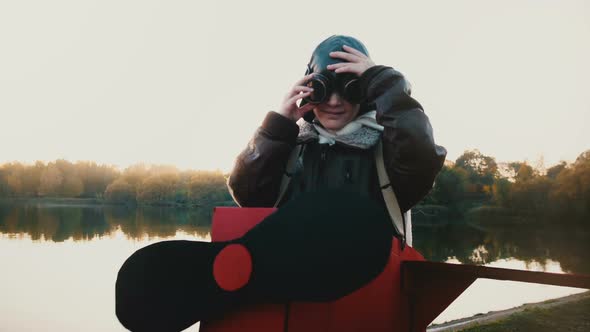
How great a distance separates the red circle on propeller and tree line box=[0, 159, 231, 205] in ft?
177

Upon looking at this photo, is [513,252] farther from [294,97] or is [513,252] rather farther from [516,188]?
[294,97]

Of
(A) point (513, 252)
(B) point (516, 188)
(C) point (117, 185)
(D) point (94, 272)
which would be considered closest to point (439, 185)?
(B) point (516, 188)

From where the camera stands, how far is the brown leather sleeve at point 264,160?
1.25 m

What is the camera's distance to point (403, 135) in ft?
3.74

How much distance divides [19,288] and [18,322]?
2.97 m

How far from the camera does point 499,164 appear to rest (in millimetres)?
44250

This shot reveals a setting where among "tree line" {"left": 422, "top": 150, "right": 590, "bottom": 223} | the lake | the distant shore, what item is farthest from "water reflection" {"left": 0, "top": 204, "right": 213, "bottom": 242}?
"tree line" {"left": 422, "top": 150, "right": 590, "bottom": 223}

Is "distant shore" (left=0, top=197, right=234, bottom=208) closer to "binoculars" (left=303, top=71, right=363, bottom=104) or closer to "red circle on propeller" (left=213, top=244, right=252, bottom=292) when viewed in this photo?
"binoculars" (left=303, top=71, right=363, bottom=104)

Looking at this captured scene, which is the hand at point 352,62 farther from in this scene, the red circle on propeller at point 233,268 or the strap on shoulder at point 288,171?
the red circle on propeller at point 233,268

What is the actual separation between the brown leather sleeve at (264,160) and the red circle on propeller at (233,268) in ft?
1.54

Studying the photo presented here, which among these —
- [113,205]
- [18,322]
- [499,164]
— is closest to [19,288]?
[18,322]

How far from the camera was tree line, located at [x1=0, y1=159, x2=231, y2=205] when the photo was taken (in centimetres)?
5656

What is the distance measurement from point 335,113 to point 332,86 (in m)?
0.13

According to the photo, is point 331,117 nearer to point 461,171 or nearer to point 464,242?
point 464,242
